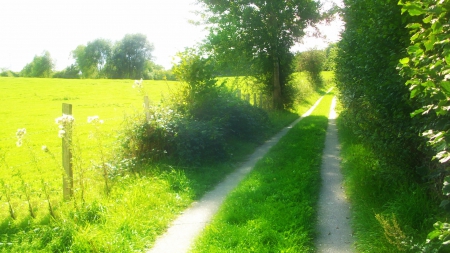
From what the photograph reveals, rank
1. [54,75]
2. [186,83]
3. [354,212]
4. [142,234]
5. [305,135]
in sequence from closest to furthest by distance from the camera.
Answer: [142,234] → [354,212] → [186,83] → [305,135] → [54,75]

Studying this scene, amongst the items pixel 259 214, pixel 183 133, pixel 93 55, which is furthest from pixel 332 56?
pixel 93 55

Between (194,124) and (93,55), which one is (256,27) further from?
(93,55)

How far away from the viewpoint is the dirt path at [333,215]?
5195mm

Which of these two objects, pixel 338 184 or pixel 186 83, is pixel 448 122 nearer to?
pixel 338 184

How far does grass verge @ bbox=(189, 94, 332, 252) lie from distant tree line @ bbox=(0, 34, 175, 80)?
283 ft

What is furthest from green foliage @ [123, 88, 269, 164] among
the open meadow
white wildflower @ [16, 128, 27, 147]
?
white wildflower @ [16, 128, 27, 147]

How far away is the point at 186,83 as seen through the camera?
1234 centimetres

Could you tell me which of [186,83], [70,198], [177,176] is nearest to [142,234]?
[70,198]

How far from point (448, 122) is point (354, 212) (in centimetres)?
390

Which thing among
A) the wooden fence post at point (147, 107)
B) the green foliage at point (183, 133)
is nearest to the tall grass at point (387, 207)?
the green foliage at point (183, 133)

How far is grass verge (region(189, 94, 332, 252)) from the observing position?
5.13 meters

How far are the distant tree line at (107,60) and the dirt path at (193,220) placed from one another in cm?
8658

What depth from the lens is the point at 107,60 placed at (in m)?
96.4

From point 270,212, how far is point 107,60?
97.5 meters
